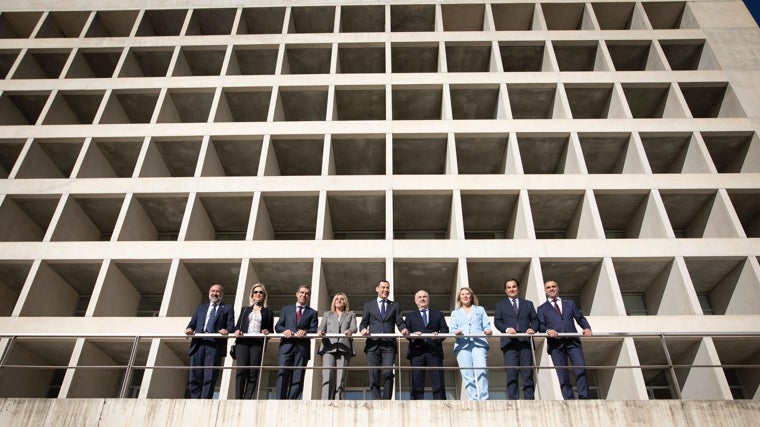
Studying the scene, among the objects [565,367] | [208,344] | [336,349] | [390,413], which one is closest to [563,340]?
[565,367]

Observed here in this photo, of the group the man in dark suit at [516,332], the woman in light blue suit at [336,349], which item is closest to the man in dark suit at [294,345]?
the woman in light blue suit at [336,349]

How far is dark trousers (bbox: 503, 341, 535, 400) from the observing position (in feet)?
29.2

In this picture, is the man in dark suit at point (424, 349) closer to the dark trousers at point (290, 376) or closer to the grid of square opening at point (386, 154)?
the dark trousers at point (290, 376)

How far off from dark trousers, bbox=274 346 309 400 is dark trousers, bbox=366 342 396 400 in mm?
1089

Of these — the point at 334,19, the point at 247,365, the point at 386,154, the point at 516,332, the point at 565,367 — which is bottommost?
the point at 565,367

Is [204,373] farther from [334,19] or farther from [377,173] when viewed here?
[334,19]

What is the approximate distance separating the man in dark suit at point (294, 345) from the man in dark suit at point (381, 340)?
912 mm

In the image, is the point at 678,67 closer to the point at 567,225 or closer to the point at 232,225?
the point at 567,225

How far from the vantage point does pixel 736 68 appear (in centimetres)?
2048

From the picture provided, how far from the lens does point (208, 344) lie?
9297mm

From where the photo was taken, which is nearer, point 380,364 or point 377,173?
point 380,364

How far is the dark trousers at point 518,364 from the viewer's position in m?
8.90

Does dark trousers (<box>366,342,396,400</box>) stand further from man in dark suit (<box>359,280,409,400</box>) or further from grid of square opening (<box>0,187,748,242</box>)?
grid of square opening (<box>0,187,748,242</box>)

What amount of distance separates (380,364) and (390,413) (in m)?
1.15
